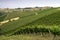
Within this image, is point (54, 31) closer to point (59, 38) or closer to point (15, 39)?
point (59, 38)

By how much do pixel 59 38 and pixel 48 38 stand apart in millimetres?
1120

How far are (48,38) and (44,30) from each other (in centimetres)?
664

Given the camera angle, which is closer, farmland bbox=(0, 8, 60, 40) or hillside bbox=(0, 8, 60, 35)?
farmland bbox=(0, 8, 60, 40)

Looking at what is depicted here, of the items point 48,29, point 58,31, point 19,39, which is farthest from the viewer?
point 48,29

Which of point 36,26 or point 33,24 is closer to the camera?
point 36,26

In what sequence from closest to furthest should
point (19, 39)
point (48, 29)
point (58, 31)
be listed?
point (19, 39), point (58, 31), point (48, 29)

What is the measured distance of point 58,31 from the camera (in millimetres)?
24688

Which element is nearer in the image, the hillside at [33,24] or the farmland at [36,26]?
the farmland at [36,26]

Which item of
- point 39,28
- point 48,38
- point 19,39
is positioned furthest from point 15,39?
point 39,28

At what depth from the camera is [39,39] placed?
19734 millimetres

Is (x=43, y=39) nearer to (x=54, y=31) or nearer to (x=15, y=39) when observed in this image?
(x=15, y=39)

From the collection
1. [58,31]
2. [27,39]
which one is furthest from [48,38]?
[58,31]

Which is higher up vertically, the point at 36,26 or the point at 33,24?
the point at 36,26

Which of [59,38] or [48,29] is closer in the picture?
[59,38]
